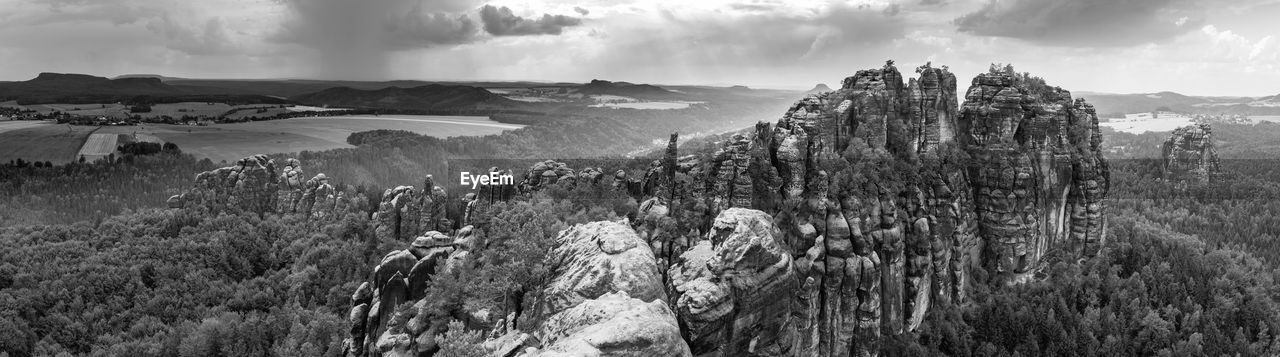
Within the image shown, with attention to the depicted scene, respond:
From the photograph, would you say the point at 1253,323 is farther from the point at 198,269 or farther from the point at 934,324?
the point at 198,269

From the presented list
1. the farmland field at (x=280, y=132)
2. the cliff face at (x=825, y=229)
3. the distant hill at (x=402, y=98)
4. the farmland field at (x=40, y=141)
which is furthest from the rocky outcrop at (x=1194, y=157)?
the distant hill at (x=402, y=98)

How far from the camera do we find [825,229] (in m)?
41.1

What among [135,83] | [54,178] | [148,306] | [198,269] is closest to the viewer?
[148,306]

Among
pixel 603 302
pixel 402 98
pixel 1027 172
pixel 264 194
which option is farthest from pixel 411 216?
pixel 402 98

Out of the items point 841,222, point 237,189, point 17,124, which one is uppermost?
point 17,124

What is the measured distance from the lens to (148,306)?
55.5 meters

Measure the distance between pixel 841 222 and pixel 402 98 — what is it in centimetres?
17820

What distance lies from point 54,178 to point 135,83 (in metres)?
82.5

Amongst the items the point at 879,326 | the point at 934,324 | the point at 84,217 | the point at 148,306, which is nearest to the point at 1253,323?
the point at 934,324

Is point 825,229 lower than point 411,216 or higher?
higher

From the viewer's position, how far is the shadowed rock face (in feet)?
87.6

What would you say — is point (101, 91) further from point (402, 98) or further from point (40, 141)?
point (402, 98)

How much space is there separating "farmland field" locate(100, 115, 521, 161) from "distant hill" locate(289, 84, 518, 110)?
70.6 feet

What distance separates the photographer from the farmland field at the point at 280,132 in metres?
100
